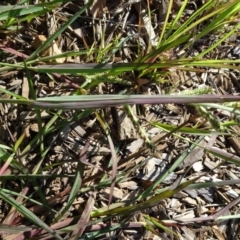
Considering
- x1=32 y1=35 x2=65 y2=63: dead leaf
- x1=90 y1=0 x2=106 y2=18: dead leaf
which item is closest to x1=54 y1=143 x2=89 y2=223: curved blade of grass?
x1=32 y1=35 x2=65 y2=63: dead leaf

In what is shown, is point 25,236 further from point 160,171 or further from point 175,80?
point 175,80

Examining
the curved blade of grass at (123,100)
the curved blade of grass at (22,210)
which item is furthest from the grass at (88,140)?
the curved blade of grass at (123,100)

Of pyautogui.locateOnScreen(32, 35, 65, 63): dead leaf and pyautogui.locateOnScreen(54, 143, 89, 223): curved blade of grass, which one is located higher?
pyautogui.locateOnScreen(32, 35, 65, 63): dead leaf

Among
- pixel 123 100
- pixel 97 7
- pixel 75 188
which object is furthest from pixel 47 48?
pixel 123 100

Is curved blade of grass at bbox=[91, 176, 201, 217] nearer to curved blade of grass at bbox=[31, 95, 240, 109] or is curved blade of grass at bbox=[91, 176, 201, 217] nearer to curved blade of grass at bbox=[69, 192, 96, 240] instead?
curved blade of grass at bbox=[69, 192, 96, 240]

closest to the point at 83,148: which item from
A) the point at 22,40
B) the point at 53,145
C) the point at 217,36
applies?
the point at 53,145

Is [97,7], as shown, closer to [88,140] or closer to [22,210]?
[88,140]

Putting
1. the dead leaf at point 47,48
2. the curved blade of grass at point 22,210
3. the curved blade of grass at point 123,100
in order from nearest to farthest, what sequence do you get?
the curved blade of grass at point 123,100
the curved blade of grass at point 22,210
the dead leaf at point 47,48

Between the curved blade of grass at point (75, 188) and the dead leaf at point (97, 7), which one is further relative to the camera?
the dead leaf at point (97, 7)

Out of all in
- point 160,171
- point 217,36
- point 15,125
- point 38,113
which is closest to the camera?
point 38,113

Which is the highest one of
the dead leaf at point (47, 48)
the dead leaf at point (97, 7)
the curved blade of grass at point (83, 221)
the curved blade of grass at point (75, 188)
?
the dead leaf at point (97, 7)

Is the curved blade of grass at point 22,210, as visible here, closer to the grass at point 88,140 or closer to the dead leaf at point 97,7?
the grass at point 88,140
